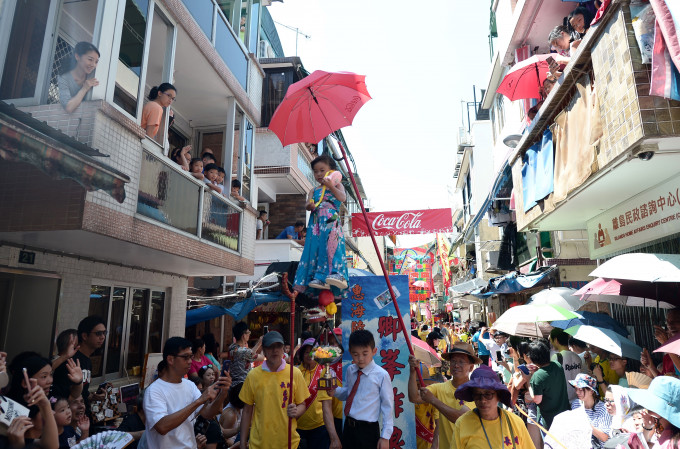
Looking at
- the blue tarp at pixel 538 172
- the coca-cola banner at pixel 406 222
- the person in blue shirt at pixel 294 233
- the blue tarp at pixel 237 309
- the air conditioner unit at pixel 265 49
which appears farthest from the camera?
the air conditioner unit at pixel 265 49

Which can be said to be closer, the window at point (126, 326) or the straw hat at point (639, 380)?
the straw hat at point (639, 380)

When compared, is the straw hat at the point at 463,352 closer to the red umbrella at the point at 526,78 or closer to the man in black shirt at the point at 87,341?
the man in black shirt at the point at 87,341

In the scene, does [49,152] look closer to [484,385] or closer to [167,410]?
[167,410]

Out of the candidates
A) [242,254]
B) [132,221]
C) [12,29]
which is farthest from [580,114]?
[12,29]

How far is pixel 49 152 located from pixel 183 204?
12.1 feet

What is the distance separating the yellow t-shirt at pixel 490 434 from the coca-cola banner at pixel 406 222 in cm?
308

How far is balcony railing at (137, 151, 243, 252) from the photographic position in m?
6.68

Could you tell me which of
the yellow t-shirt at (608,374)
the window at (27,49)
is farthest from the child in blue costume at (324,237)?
the yellow t-shirt at (608,374)

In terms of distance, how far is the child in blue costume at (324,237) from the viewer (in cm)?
529

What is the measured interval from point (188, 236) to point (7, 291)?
2.64m

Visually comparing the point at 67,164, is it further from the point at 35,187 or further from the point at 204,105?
the point at 204,105

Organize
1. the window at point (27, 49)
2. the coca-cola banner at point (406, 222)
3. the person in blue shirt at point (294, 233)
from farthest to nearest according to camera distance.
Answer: the person in blue shirt at point (294, 233) → the coca-cola banner at point (406, 222) → the window at point (27, 49)

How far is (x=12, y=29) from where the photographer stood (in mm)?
5840

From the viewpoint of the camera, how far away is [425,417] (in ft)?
17.8
